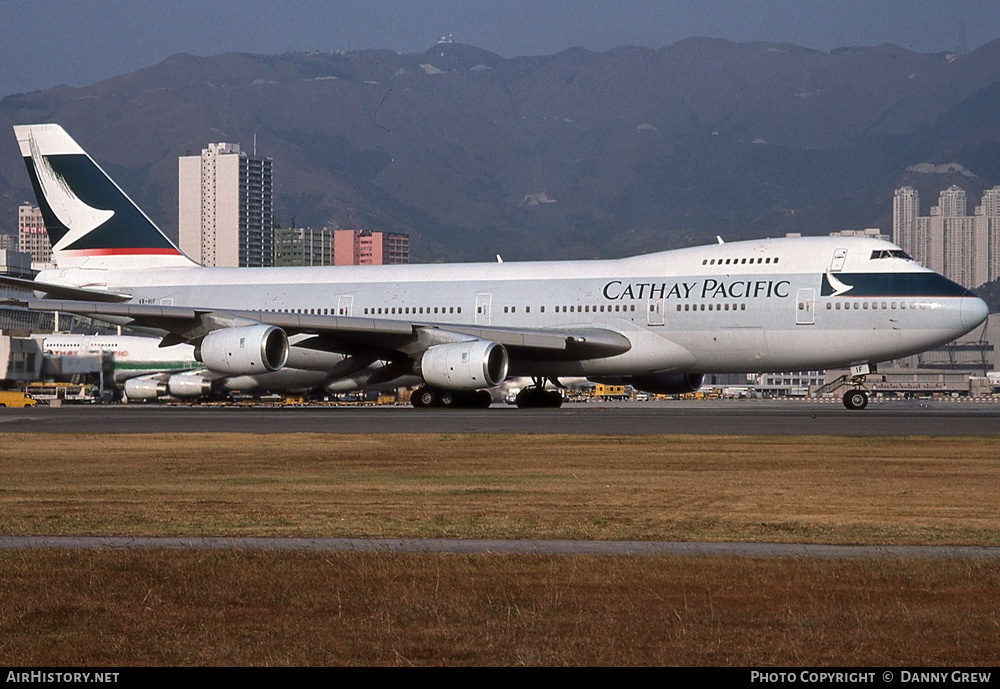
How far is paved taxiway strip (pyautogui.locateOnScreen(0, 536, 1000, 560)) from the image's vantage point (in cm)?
1300

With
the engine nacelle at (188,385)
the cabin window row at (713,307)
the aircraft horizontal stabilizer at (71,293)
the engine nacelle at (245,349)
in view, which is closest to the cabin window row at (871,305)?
the cabin window row at (713,307)

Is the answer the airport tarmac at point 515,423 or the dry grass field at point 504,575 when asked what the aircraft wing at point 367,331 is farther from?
the dry grass field at point 504,575

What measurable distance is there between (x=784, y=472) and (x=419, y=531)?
8.22 m

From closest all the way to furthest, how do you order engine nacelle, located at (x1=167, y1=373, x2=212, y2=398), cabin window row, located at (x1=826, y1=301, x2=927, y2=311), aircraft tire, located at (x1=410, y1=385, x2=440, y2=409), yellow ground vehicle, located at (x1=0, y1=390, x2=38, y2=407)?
1. cabin window row, located at (x1=826, y1=301, x2=927, y2=311)
2. aircraft tire, located at (x1=410, y1=385, x2=440, y2=409)
3. engine nacelle, located at (x1=167, y1=373, x2=212, y2=398)
4. yellow ground vehicle, located at (x1=0, y1=390, x2=38, y2=407)

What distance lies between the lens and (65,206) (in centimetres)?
5225

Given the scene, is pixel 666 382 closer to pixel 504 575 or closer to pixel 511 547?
pixel 511 547

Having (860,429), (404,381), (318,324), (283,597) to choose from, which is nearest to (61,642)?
(283,597)

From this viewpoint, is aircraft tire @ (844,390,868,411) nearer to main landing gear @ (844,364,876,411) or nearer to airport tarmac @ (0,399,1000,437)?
main landing gear @ (844,364,876,411)

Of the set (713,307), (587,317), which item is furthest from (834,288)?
(587,317)

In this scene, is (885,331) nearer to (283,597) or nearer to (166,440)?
(166,440)

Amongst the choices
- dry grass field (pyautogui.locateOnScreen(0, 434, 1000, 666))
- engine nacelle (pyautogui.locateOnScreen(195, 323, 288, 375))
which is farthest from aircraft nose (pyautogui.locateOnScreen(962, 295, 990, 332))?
engine nacelle (pyautogui.locateOnScreen(195, 323, 288, 375))

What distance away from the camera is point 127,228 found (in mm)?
52438

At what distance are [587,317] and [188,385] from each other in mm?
29928

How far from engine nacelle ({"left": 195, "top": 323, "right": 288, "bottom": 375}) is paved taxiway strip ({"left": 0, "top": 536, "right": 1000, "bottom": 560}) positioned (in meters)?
26.4
